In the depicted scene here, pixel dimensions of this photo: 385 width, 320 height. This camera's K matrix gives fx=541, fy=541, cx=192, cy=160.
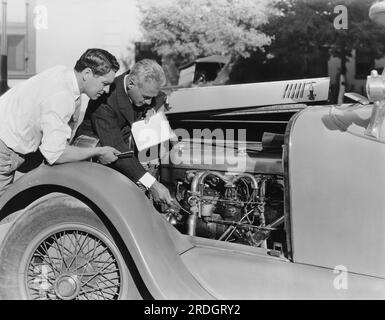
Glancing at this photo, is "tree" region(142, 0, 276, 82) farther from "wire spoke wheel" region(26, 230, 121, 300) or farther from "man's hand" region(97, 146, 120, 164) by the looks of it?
"wire spoke wheel" region(26, 230, 121, 300)

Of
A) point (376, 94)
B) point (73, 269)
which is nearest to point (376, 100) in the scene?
point (376, 94)

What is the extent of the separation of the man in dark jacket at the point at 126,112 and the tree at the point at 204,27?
775 centimetres

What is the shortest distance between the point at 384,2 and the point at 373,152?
68 cm

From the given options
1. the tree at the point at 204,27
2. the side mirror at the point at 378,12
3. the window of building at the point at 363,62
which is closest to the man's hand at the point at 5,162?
the side mirror at the point at 378,12

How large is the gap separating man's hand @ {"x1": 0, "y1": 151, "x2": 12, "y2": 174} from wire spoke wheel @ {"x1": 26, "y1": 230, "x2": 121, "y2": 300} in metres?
0.47

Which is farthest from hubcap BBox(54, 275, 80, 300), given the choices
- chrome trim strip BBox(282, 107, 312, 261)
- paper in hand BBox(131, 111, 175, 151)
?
chrome trim strip BBox(282, 107, 312, 261)

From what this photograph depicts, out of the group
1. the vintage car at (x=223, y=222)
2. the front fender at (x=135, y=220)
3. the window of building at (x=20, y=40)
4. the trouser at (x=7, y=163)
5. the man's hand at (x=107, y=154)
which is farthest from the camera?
the window of building at (x=20, y=40)

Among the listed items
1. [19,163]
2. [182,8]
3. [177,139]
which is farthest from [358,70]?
[19,163]

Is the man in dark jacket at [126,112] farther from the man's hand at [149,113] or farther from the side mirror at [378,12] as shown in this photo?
the side mirror at [378,12]

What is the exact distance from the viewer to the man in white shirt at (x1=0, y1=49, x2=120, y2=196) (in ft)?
8.68

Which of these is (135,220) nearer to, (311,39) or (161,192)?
(161,192)

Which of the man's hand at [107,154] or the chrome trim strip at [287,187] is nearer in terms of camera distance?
the chrome trim strip at [287,187]

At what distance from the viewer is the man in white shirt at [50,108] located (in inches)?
104
